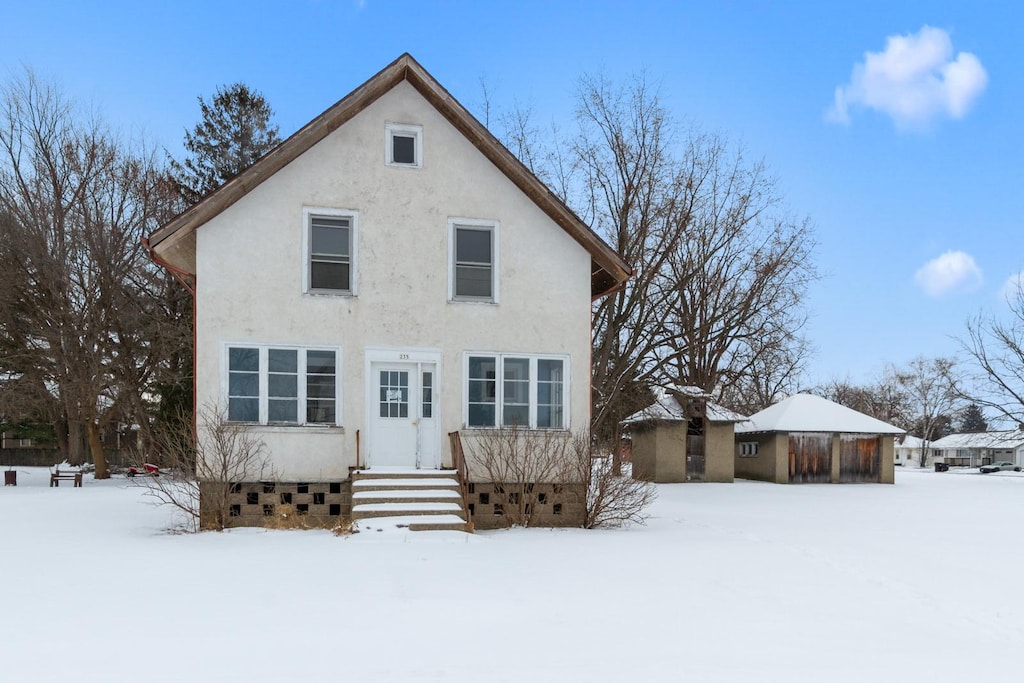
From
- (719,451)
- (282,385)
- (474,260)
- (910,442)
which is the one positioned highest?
(474,260)

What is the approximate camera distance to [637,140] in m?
26.3

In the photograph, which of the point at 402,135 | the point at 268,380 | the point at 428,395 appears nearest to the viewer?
the point at 268,380

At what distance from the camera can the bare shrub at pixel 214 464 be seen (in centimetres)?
1291

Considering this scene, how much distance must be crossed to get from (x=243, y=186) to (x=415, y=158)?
10.7ft

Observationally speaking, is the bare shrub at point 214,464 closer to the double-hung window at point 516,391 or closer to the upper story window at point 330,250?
the upper story window at point 330,250

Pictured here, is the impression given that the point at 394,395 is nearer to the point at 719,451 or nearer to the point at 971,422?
the point at 719,451

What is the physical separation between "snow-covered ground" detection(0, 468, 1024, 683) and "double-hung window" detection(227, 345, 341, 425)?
218 cm

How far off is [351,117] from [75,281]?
1886 centimetres

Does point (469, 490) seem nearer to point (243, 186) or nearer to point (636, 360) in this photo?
point (243, 186)

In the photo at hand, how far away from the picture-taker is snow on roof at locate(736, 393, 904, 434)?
29609 millimetres

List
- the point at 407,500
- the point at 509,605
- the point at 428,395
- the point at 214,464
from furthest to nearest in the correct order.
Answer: the point at 428,395, the point at 214,464, the point at 407,500, the point at 509,605

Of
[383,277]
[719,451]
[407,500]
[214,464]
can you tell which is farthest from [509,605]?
[719,451]

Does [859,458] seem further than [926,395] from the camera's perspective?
No

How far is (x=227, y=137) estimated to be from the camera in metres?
38.4
